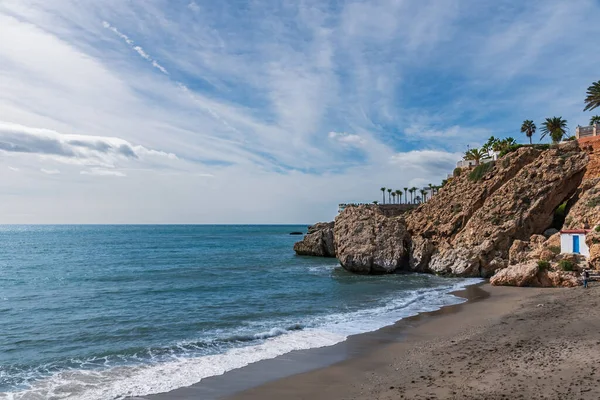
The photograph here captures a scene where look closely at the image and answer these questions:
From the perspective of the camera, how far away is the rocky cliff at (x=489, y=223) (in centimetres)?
3447

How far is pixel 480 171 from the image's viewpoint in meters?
47.1

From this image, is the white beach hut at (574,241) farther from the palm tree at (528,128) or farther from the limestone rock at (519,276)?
the palm tree at (528,128)

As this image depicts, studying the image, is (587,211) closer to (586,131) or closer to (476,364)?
(586,131)

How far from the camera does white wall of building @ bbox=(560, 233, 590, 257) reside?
1152 inches

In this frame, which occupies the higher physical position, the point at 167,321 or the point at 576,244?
the point at 576,244

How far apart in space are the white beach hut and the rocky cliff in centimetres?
106

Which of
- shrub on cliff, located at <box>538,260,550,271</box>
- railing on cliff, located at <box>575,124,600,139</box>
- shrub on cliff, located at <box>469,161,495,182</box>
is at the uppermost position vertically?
railing on cliff, located at <box>575,124,600,139</box>

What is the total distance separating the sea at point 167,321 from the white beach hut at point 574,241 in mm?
7910

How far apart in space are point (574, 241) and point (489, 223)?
9.26 meters

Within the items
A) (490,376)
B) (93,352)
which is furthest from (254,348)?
(490,376)

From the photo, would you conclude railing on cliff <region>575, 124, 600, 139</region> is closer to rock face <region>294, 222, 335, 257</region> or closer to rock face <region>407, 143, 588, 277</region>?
rock face <region>407, 143, 588, 277</region>

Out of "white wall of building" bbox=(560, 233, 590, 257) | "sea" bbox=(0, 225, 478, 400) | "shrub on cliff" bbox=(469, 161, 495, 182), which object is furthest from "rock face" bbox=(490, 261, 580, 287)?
"shrub on cliff" bbox=(469, 161, 495, 182)

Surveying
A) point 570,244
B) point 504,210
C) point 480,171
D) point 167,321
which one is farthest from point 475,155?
→ point 167,321

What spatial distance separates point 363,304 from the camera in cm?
2653
